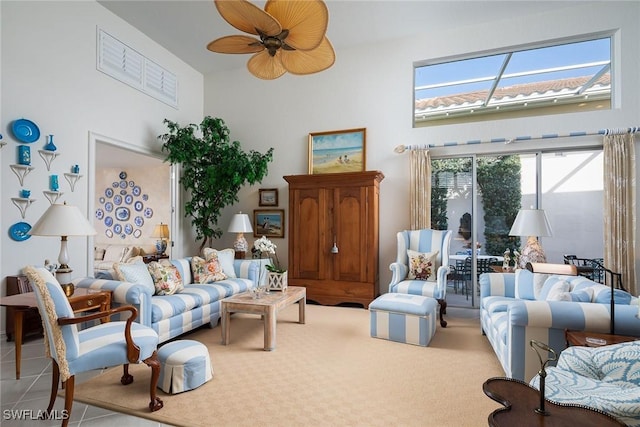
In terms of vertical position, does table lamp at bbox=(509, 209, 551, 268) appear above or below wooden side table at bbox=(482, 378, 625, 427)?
above

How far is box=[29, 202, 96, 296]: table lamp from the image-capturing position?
2379mm

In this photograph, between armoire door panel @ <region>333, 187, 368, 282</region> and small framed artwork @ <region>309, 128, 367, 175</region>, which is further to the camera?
small framed artwork @ <region>309, 128, 367, 175</region>

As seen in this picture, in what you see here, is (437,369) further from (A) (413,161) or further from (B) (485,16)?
(B) (485,16)

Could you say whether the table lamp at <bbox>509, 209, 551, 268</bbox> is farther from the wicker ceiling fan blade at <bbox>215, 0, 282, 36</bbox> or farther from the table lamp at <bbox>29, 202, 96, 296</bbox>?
the table lamp at <bbox>29, 202, 96, 296</bbox>

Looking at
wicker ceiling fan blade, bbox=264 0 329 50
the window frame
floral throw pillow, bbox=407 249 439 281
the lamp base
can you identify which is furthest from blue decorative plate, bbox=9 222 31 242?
the lamp base

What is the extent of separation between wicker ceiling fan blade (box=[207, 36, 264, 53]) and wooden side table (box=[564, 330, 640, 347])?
306 cm

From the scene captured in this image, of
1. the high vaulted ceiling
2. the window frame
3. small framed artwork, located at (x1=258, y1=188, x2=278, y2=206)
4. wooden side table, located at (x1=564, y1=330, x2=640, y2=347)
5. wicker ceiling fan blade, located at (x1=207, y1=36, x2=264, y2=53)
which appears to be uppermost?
the high vaulted ceiling

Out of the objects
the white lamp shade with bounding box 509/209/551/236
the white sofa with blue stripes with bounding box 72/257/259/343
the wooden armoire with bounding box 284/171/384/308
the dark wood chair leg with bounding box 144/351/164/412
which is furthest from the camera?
the wooden armoire with bounding box 284/171/384/308

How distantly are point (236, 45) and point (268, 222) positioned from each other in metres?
3.59

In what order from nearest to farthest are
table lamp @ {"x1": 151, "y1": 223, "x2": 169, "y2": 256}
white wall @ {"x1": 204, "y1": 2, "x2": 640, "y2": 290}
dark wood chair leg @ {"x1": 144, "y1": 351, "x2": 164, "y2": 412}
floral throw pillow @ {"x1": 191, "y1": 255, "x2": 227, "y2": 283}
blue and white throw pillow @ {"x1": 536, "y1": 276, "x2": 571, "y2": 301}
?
dark wood chair leg @ {"x1": 144, "y1": 351, "x2": 164, "y2": 412}, blue and white throw pillow @ {"x1": 536, "y1": 276, "x2": 571, "y2": 301}, floral throw pillow @ {"x1": 191, "y1": 255, "x2": 227, "y2": 283}, white wall @ {"x1": 204, "y1": 2, "x2": 640, "y2": 290}, table lamp @ {"x1": 151, "y1": 223, "x2": 169, "y2": 256}

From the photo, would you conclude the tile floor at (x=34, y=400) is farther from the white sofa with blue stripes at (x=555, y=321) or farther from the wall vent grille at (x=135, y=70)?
the wall vent grille at (x=135, y=70)

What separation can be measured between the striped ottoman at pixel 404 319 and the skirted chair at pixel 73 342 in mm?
2146

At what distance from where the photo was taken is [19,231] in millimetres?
3420

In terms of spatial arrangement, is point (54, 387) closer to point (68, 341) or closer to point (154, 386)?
point (68, 341)
